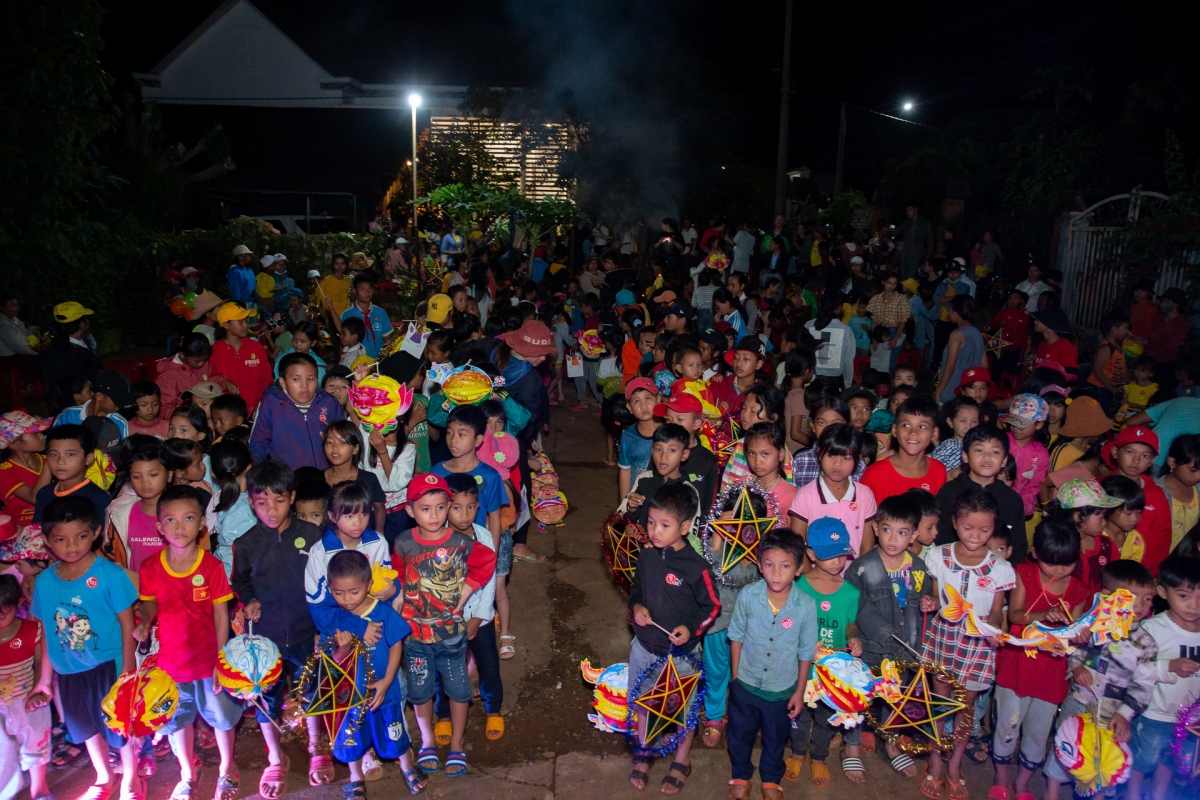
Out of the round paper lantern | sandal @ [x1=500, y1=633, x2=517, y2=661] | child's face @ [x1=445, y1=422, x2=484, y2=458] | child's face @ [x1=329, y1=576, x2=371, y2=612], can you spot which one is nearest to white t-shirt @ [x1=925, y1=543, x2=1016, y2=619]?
child's face @ [x1=445, y1=422, x2=484, y2=458]

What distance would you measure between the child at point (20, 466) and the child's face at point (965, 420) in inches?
225

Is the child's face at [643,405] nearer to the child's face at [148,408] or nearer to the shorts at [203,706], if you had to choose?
the shorts at [203,706]

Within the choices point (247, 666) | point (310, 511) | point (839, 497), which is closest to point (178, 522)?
point (310, 511)

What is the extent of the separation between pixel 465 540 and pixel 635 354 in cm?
444

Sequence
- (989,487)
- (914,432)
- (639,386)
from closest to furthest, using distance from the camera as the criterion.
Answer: (989,487) < (914,432) < (639,386)

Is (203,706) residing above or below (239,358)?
below

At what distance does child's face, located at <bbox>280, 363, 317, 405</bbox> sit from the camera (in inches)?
215

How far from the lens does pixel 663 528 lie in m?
3.96

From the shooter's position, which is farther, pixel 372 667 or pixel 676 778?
pixel 676 778

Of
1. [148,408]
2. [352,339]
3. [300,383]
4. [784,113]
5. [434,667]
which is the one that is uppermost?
[784,113]

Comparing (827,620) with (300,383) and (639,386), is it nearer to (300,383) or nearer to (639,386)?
(639,386)

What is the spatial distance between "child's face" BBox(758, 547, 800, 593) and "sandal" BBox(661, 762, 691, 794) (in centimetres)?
117

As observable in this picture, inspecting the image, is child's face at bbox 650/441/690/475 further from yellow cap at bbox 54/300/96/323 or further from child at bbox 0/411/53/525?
yellow cap at bbox 54/300/96/323

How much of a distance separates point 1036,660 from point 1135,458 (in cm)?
153
